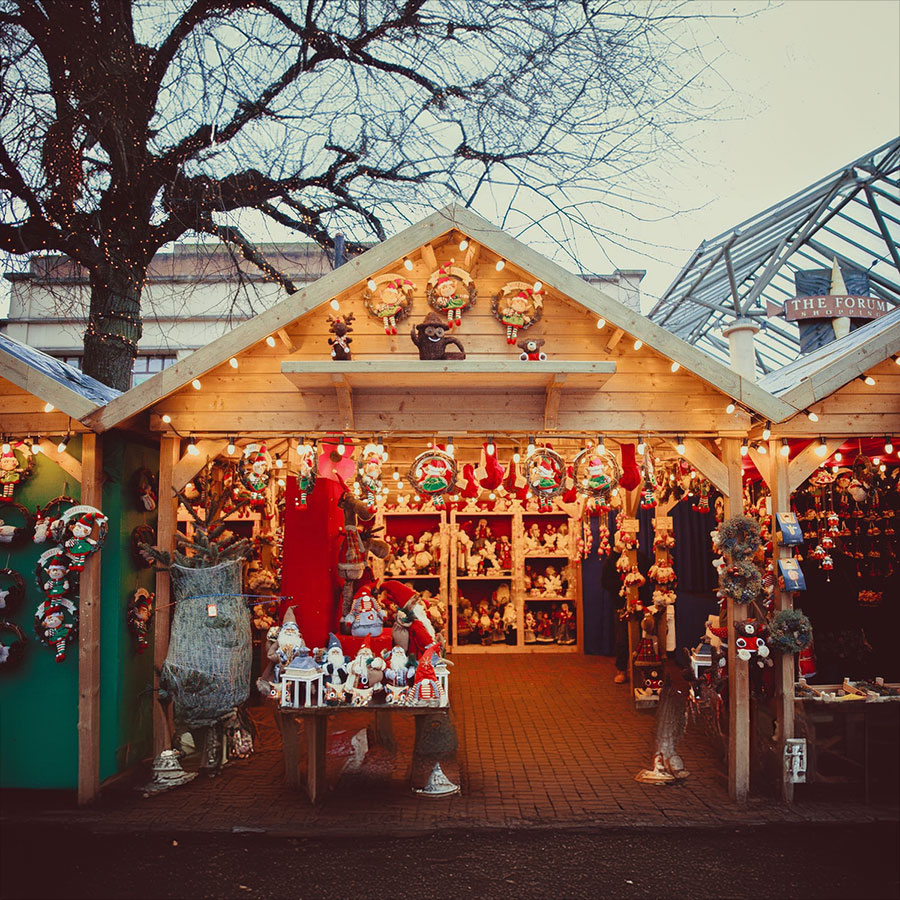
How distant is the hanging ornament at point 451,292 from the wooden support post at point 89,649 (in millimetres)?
2702

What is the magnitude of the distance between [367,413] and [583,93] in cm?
278

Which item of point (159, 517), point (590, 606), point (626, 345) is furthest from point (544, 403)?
point (590, 606)

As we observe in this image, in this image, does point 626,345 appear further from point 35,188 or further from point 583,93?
point 35,188

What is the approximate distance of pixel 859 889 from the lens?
4.05 metres

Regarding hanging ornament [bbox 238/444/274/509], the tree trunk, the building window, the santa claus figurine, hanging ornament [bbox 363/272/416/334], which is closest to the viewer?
the santa claus figurine

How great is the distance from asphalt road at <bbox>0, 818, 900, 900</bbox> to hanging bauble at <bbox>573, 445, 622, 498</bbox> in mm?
2312

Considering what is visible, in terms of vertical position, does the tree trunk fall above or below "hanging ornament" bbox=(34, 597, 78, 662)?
above

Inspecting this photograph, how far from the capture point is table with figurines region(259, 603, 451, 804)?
5.07 metres

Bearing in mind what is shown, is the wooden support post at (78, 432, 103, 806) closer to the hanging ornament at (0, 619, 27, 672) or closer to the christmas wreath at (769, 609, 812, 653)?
the hanging ornament at (0, 619, 27, 672)

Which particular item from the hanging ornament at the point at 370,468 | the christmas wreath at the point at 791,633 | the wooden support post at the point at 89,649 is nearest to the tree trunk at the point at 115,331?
the wooden support post at the point at 89,649

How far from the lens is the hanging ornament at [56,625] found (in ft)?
17.1

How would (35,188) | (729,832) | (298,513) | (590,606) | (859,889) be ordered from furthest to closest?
(590,606)
(298,513)
(35,188)
(729,832)
(859,889)

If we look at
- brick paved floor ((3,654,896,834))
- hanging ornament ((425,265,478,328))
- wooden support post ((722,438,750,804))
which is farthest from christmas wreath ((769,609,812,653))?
hanging ornament ((425,265,478,328))

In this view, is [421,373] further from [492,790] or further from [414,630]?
[492,790]
